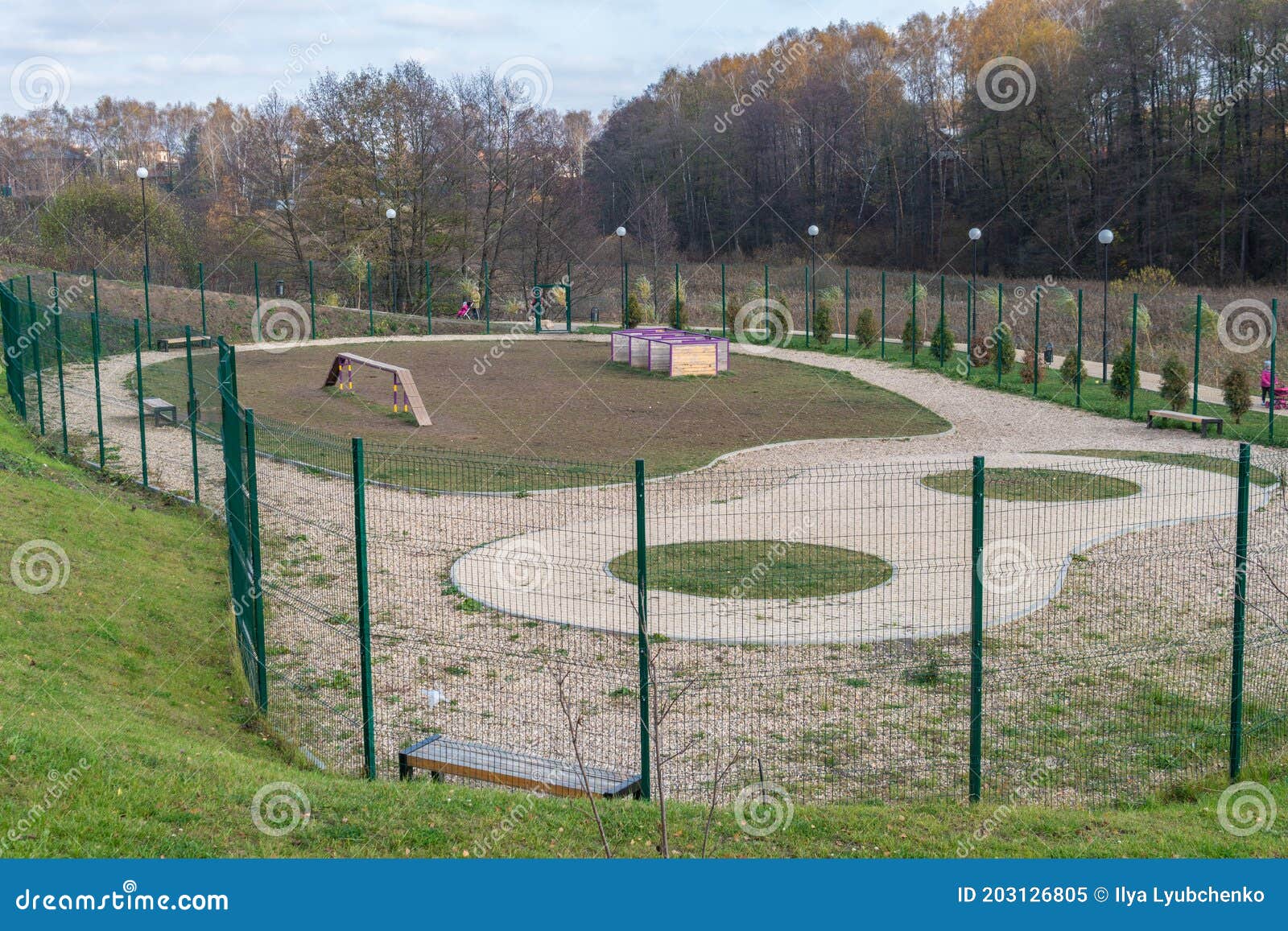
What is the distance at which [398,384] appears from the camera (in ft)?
74.4

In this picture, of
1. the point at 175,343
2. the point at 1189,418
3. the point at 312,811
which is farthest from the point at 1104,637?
the point at 175,343

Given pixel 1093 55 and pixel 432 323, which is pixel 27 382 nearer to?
pixel 432 323

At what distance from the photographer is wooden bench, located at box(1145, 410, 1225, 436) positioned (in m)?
20.4

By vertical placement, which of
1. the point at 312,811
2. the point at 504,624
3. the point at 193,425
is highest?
the point at 193,425

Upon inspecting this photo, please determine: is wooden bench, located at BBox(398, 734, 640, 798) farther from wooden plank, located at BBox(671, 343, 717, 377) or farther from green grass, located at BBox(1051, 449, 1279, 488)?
wooden plank, located at BBox(671, 343, 717, 377)

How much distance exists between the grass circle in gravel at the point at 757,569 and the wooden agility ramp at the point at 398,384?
944 centimetres

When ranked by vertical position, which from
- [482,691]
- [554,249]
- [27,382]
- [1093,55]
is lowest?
[482,691]

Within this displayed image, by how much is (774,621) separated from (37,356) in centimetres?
1273

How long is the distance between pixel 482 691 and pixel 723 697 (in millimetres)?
1764

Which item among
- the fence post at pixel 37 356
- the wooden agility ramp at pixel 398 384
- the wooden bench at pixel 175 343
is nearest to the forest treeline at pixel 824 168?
the wooden bench at pixel 175 343

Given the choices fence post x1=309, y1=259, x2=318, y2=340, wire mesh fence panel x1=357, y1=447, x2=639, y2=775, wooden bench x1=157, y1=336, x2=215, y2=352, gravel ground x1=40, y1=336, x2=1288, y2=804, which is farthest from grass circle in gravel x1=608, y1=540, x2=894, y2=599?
fence post x1=309, y1=259, x2=318, y2=340

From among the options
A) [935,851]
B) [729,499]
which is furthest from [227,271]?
[935,851]

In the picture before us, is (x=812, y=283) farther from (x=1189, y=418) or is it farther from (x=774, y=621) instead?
(x=774, y=621)

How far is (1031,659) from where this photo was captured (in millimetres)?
9391
